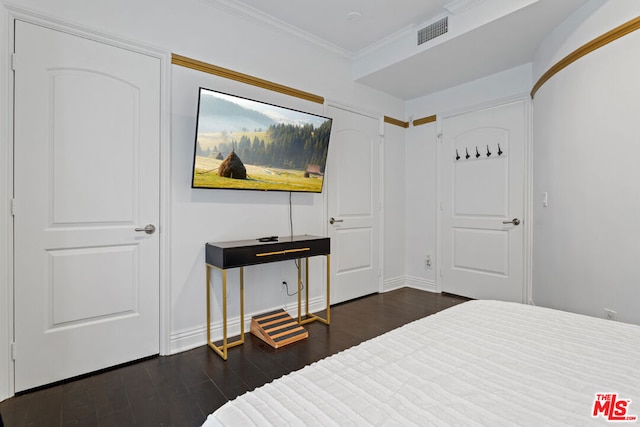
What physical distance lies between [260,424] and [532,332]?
1176 millimetres

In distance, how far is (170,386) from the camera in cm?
209

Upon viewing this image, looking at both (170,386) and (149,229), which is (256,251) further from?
(170,386)

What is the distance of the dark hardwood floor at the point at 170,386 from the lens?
1.79 meters

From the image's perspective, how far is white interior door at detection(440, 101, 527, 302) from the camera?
367 cm

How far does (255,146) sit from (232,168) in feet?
0.92

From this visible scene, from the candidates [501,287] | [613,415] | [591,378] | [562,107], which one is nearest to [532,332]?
[591,378]

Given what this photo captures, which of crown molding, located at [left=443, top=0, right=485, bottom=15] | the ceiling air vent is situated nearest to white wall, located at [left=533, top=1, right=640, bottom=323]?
crown molding, located at [left=443, top=0, right=485, bottom=15]

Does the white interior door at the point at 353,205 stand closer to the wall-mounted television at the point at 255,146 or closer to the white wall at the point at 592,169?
the wall-mounted television at the point at 255,146

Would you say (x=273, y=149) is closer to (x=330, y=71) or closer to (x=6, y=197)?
(x=330, y=71)

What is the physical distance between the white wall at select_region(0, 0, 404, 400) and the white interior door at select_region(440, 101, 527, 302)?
1.83 m

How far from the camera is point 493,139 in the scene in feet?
12.6

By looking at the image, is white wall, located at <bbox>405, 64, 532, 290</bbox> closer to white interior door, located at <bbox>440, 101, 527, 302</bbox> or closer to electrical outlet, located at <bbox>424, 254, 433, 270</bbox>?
electrical outlet, located at <bbox>424, 254, 433, 270</bbox>

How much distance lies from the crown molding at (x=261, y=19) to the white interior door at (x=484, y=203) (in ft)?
6.40

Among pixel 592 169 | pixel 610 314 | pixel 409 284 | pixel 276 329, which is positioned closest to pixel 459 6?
pixel 592 169
